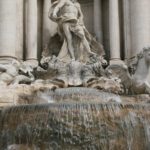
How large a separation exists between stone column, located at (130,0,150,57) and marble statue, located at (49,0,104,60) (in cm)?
139

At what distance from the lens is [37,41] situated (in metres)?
21.2

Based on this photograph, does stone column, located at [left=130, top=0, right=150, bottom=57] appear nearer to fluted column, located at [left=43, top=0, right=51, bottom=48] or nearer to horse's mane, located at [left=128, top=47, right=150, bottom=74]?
horse's mane, located at [left=128, top=47, right=150, bottom=74]

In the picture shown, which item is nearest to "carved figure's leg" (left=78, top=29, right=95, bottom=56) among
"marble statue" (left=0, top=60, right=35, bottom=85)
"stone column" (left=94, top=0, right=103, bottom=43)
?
"stone column" (left=94, top=0, right=103, bottom=43)

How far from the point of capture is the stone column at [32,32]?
20250 mm

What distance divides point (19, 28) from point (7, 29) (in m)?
0.86

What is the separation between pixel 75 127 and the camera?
12.4m

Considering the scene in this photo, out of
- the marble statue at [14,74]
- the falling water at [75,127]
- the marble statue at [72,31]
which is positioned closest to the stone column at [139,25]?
the marble statue at [72,31]

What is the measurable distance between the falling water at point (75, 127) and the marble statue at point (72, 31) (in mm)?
7035

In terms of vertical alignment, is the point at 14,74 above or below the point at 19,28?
below

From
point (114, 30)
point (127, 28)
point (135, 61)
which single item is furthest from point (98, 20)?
point (135, 61)

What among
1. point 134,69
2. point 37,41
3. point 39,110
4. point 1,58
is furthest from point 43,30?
point 39,110

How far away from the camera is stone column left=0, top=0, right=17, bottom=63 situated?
778 inches

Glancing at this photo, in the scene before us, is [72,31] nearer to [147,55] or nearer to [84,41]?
[84,41]

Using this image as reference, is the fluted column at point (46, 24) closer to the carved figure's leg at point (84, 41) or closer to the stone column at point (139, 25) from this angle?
the carved figure's leg at point (84, 41)
